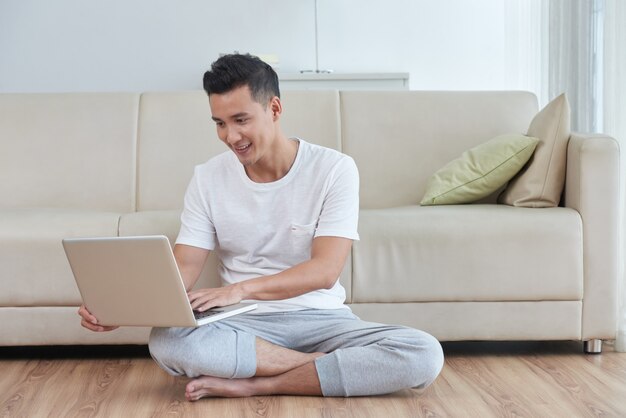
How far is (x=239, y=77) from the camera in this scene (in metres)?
2.37

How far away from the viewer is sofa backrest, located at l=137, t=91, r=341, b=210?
357 cm

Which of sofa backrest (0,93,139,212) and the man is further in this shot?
sofa backrest (0,93,139,212)

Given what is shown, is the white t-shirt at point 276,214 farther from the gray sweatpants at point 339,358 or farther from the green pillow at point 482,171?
the green pillow at point 482,171

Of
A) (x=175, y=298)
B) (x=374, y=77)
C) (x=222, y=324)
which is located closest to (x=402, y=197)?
(x=222, y=324)

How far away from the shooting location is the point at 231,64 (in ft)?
7.82

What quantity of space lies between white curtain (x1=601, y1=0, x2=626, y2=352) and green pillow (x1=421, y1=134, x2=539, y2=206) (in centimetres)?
28

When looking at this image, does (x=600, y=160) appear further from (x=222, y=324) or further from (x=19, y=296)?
(x=19, y=296)

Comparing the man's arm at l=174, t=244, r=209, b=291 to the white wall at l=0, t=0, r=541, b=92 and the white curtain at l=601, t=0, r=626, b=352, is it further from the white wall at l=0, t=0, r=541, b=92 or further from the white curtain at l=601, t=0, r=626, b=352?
the white wall at l=0, t=0, r=541, b=92

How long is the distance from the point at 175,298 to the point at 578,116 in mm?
2539

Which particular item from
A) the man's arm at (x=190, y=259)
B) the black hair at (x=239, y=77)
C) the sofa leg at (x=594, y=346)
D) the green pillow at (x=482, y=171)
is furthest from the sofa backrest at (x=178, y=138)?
the black hair at (x=239, y=77)

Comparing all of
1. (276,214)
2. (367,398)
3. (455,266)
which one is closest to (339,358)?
(367,398)

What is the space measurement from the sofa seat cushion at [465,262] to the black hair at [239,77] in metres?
0.68

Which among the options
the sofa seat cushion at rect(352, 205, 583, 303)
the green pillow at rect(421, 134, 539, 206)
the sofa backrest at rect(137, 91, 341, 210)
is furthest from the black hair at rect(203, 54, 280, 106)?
the sofa backrest at rect(137, 91, 341, 210)

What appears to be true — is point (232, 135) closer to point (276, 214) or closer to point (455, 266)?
point (276, 214)
